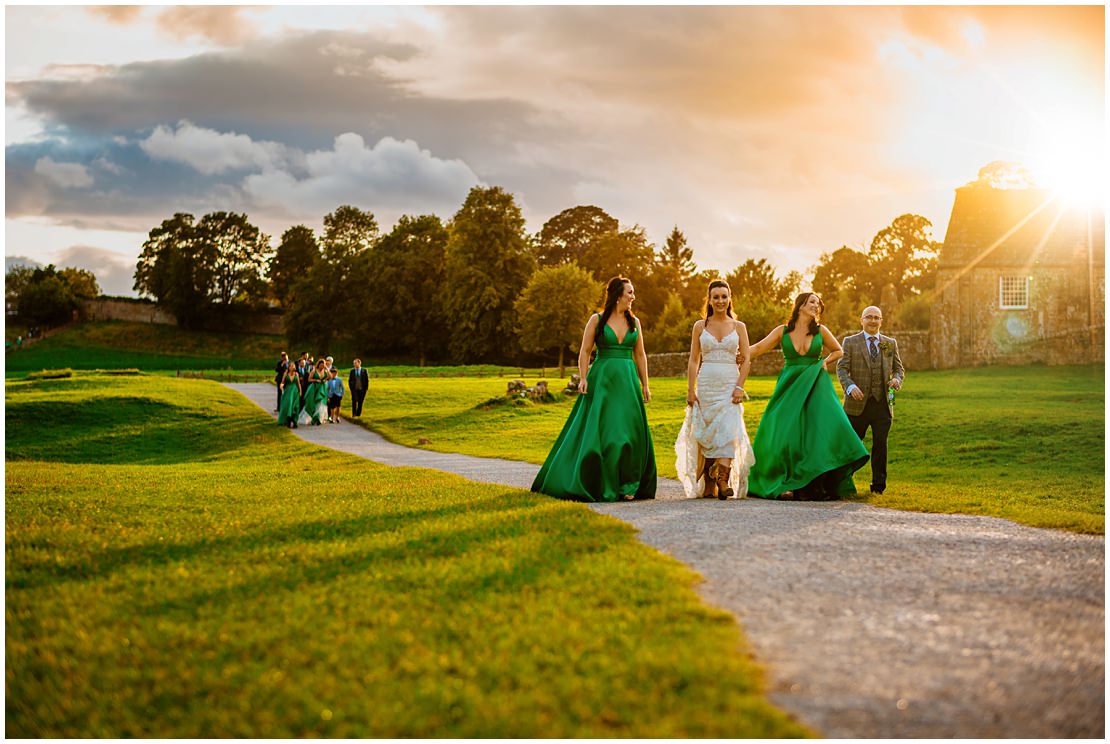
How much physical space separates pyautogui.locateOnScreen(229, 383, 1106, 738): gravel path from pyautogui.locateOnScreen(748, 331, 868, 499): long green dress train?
1.65m

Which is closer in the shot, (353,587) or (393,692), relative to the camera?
(393,692)

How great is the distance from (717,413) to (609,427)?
1.39 m

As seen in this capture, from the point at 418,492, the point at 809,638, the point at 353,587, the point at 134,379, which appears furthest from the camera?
the point at 134,379

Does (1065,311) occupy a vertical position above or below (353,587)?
above

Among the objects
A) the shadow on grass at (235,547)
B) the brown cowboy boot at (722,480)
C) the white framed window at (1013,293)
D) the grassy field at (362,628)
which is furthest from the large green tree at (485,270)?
the shadow on grass at (235,547)

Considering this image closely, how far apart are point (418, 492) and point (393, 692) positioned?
691 cm

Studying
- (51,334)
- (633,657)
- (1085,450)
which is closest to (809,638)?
(633,657)

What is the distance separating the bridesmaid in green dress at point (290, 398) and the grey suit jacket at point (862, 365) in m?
20.3

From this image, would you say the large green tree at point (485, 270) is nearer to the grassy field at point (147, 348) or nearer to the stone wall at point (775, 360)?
the grassy field at point (147, 348)

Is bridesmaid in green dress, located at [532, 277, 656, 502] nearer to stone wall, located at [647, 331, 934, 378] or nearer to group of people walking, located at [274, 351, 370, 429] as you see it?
group of people walking, located at [274, 351, 370, 429]

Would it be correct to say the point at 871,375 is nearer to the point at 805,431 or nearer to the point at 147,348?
the point at 805,431

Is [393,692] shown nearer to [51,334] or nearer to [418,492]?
[418,492]

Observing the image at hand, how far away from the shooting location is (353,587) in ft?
19.7

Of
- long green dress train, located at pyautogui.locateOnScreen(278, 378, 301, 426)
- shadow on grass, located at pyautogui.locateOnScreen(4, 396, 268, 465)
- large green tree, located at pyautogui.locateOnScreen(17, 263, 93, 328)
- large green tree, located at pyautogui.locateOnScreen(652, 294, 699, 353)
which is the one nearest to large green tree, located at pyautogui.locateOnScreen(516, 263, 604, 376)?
large green tree, located at pyautogui.locateOnScreen(652, 294, 699, 353)
